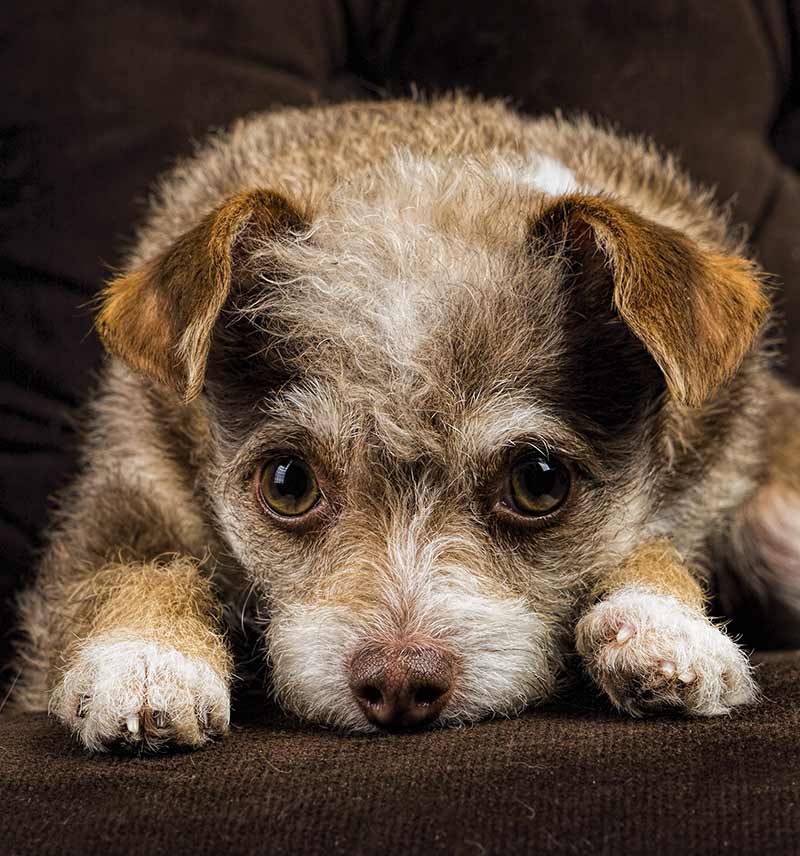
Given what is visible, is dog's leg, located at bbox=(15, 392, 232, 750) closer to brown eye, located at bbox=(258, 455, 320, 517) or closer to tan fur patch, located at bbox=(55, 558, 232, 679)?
tan fur patch, located at bbox=(55, 558, 232, 679)

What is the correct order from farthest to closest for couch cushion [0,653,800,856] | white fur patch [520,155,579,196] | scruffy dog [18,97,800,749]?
white fur patch [520,155,579,196] → scruffy dog [18,97,800,749] → couch cushion [0,653,800,856]

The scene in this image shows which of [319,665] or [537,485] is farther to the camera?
[537,485]

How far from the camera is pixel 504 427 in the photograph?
88.3 inches

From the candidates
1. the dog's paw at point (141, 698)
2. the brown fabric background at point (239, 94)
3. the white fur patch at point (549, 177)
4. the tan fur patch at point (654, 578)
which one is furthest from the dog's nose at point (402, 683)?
the brown fabric background at point (239, 94)

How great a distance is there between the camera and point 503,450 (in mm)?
2260

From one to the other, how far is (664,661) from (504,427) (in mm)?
544

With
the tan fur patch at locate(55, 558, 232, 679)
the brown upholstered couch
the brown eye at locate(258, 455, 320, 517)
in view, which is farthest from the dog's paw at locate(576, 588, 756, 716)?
the tan fur patch at locate(55, 558, 232, 679)

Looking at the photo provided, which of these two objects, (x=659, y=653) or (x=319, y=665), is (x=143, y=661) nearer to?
(x=319, y=665)

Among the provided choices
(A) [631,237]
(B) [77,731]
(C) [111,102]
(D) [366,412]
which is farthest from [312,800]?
(C) [111,102]

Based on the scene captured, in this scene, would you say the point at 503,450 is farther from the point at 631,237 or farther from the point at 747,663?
the point at 747,663

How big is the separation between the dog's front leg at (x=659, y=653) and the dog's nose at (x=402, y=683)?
35 centimetres

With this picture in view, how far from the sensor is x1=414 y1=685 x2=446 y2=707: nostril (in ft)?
6.60

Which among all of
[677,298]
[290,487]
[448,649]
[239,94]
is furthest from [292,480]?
[239,94]

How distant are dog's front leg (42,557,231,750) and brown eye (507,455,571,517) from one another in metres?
0.69
